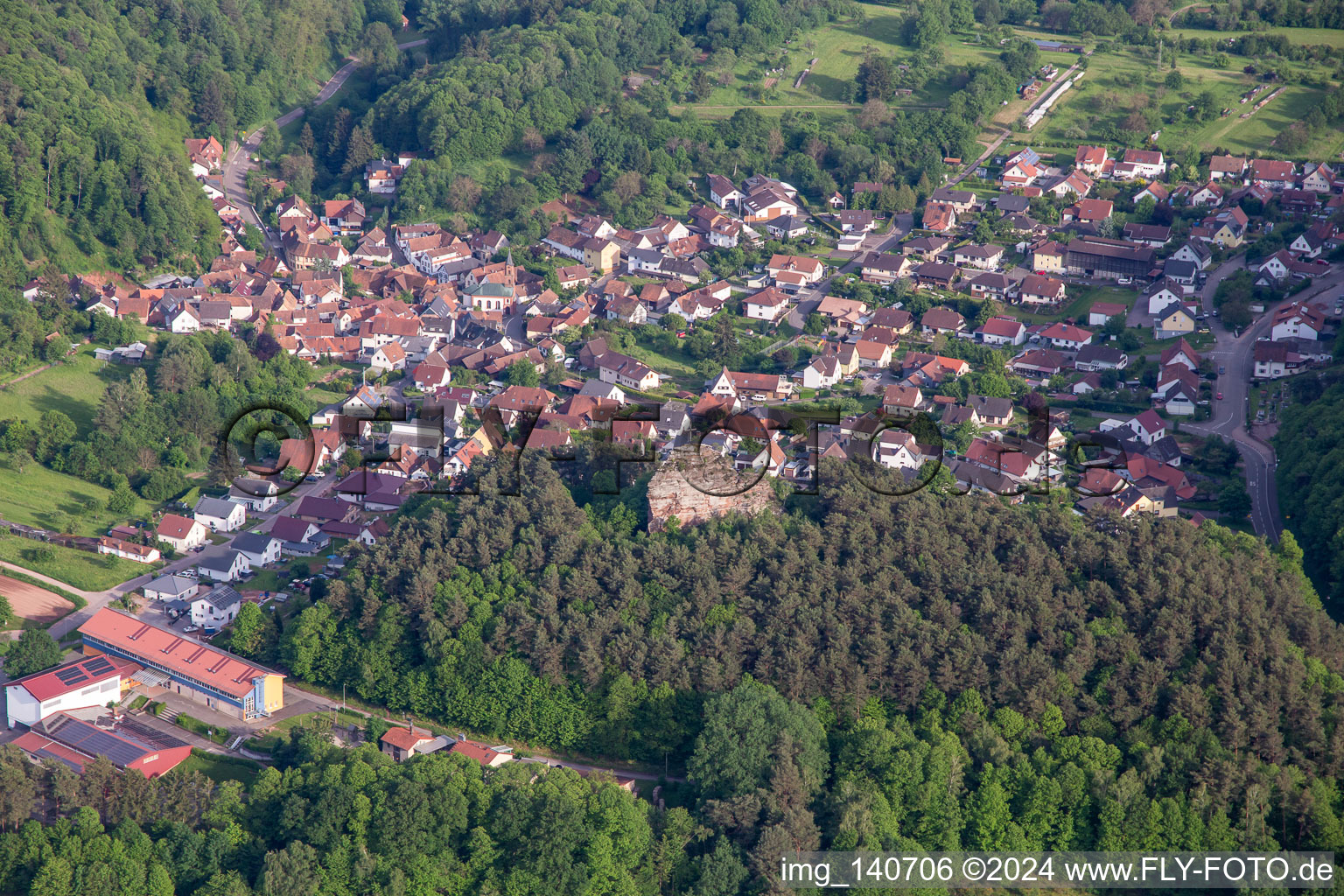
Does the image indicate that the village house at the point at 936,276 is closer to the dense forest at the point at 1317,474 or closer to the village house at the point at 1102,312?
the village house at the point at 1102,312

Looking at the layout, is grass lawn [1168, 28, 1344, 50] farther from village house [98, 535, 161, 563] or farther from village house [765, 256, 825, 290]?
village house [98, 535, 161, 563]

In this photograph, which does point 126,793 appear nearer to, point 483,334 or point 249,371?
point 249,371

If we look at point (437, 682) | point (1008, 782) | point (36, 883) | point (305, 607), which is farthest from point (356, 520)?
point (1008, 782)

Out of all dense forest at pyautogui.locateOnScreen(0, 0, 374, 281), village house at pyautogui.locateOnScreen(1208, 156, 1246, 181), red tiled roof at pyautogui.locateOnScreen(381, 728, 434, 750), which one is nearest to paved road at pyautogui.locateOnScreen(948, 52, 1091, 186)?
village house at pyautogui.locateOnScreen(1208, 156, 1246, 181)

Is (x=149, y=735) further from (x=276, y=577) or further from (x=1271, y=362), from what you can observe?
(x=1271, y=362)

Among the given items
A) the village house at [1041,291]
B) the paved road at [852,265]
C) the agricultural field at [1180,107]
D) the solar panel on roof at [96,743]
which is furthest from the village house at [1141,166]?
the solar panel on roof at [96,743]

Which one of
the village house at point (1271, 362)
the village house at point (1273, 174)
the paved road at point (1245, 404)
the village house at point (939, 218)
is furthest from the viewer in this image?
Result: the village house at point (1273, 174)
